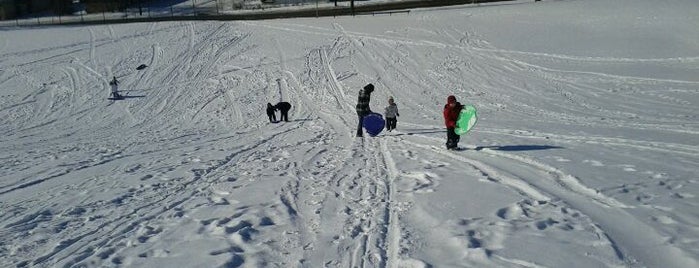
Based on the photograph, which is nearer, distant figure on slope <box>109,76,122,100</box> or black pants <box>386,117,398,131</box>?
black pants <box>386,117,398,131</box>

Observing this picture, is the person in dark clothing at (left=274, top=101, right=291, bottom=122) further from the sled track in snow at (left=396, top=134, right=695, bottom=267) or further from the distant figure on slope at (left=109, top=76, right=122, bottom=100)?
the distant figure on slope at (left=109, top=76, right=122, bottom=100)

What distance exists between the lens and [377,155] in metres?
11.8

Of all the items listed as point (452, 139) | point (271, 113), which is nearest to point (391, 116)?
point (452, 139)

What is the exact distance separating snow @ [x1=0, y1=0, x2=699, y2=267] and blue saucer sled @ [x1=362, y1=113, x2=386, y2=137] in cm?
52

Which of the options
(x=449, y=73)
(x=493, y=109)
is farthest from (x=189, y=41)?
(x=493, y=109)

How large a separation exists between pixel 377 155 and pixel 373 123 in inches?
118

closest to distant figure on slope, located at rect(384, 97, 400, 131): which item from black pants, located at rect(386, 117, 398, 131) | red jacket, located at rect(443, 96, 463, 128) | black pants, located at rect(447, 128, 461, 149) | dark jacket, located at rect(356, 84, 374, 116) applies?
black pants, located at rect(386, 117, 398, 131)

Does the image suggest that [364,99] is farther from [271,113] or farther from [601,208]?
[601,208]

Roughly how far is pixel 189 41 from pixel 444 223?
37.4 metres

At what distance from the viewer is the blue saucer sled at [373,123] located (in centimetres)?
1470

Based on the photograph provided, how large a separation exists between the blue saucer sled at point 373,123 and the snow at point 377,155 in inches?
20.6

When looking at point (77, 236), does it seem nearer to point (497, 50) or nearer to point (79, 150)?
point (79, 150)

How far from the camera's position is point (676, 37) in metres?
28.4

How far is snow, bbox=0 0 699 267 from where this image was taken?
20.4 ft
